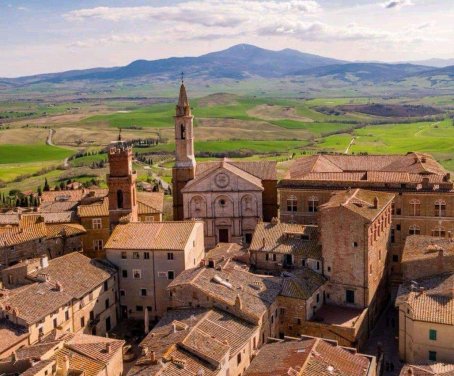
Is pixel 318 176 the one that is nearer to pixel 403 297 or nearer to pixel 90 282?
pixel 403 297

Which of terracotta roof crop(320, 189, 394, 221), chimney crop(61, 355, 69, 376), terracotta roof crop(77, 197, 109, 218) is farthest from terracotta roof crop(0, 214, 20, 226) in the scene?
terracotta roof crop(320, 189, 394, 221)

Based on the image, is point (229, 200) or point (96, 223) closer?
point (96, 223)

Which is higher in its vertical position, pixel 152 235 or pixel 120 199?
pixel 120 199

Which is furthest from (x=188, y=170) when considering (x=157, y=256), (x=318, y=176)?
(x=157, y=256)

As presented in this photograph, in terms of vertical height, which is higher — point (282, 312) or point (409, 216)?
point (409, 216)

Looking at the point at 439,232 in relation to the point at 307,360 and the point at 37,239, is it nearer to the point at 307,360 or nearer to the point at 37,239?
the point at 307,360

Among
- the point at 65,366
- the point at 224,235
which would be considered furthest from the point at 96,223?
the point at 65,366
